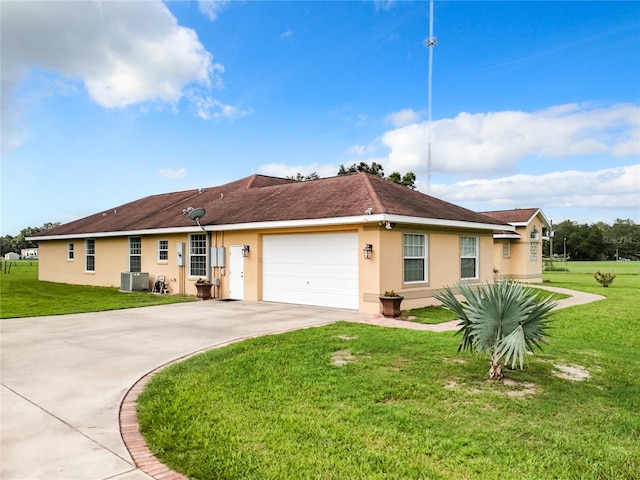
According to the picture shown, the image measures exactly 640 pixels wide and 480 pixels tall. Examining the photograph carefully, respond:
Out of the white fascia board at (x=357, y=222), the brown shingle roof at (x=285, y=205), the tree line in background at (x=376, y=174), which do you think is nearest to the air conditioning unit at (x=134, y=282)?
the brown shingle roof at (x=285, y=205)

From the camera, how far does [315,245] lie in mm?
14164

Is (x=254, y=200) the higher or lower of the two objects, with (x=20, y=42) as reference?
lower

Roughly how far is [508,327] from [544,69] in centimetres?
1564

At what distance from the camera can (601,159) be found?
23750 millimetres

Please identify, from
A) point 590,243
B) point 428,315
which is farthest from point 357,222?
point 590,243

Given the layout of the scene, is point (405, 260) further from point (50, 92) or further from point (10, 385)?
point (50, 92)

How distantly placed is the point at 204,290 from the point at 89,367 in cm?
959

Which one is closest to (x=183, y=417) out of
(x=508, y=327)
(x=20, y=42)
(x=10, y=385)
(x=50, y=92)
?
(x=10, y=385)

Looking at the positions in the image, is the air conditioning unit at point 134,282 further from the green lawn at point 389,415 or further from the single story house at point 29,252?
the single story house at point 29,252

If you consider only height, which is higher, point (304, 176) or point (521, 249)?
point (304, 176)

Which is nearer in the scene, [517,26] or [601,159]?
[517,26]

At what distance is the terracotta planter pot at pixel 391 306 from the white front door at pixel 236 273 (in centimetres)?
610

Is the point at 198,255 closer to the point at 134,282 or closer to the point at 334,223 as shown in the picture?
the point at 134,282

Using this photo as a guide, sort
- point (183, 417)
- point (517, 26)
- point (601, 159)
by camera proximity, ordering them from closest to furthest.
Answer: point (183, 417), point (517, 26), point (601, 159)
